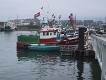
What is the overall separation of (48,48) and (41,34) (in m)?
4.93

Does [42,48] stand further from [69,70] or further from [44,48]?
[69,70]

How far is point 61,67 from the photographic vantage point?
3180 centimetres

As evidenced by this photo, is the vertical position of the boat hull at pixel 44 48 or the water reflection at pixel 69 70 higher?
the boat hull at pixel 44 48

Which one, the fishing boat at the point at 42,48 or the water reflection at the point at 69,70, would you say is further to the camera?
the fishing boat at the point at 42,48

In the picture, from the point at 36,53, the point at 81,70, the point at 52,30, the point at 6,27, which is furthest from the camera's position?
the point at 6,27

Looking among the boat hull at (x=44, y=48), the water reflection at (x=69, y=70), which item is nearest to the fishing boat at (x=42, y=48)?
the boat hull at (x=44, y=48)

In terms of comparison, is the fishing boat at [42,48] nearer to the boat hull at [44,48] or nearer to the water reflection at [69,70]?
the boat hull at [44,48]

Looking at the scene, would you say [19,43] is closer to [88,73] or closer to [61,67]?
[61,67]

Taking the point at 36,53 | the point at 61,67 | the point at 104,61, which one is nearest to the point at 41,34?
the point at 36,53

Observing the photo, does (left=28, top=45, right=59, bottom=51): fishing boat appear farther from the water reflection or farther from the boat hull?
the water reflection

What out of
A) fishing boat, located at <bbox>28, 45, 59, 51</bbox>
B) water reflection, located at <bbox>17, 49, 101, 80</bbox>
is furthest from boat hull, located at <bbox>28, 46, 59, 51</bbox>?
water reflection, located at <bbox>17, 49, 101, 80</bbox>

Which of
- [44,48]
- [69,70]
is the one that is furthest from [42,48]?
[69,70]

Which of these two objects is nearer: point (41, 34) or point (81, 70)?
point (81, 70)

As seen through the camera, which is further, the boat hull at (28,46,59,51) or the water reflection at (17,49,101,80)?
the boat hull at (28,46,59,51)
